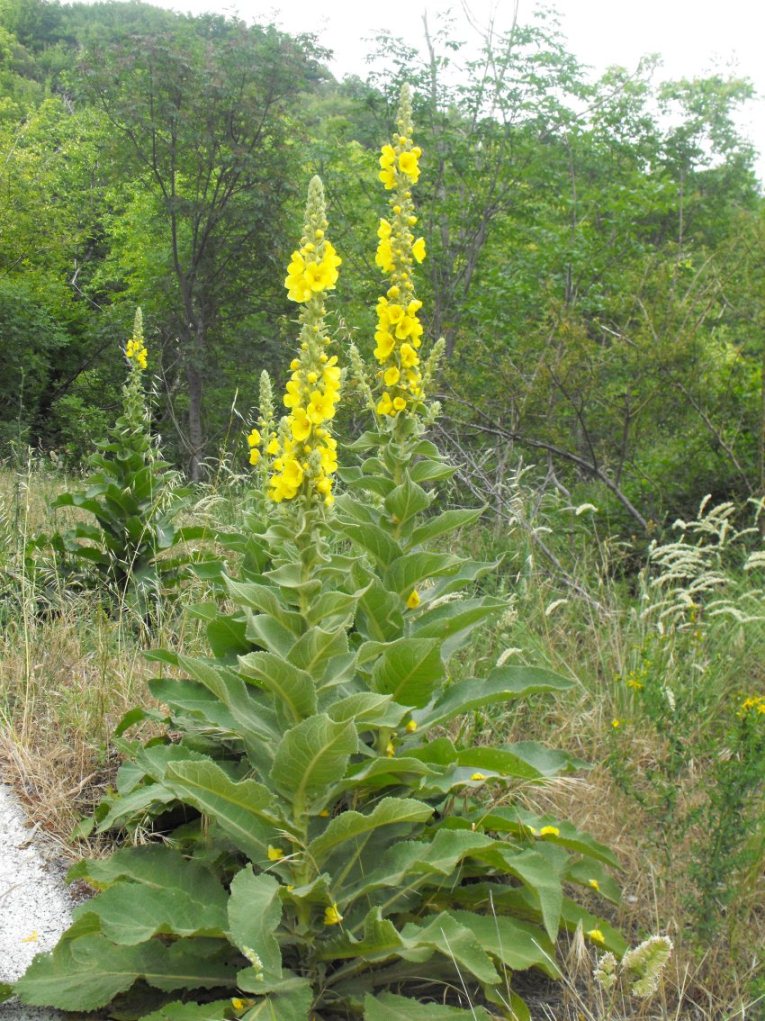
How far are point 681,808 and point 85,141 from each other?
81.9 ft

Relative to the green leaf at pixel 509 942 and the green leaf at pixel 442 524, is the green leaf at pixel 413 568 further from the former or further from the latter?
the green leaf at pixel 509 942

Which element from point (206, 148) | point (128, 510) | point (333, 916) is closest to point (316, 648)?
point (333, 916)

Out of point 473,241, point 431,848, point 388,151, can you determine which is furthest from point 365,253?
point 431,848

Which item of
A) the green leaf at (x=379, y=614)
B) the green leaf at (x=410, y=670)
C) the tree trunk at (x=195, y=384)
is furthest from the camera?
the tree trunk at (x=195, y=384)

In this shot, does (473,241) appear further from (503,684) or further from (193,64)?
(503,684)

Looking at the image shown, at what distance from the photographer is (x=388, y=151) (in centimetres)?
259

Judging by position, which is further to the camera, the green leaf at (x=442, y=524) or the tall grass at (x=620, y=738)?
the green leaf at (x=442, y=524)

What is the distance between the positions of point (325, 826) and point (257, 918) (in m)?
0.44

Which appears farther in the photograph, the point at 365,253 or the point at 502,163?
the point at 365,253

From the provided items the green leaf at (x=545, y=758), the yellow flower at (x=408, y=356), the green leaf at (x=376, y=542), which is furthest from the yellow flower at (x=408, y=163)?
the green leaf at (x=545, y=758)

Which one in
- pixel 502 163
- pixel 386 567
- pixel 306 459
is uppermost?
pixel 502 163

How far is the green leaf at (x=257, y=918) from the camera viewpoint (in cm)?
180

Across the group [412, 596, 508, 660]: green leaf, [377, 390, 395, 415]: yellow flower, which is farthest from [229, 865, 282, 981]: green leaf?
[377, 390, 395, 415]: yellow flower

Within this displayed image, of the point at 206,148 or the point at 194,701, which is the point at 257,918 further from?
the point at 206,148
